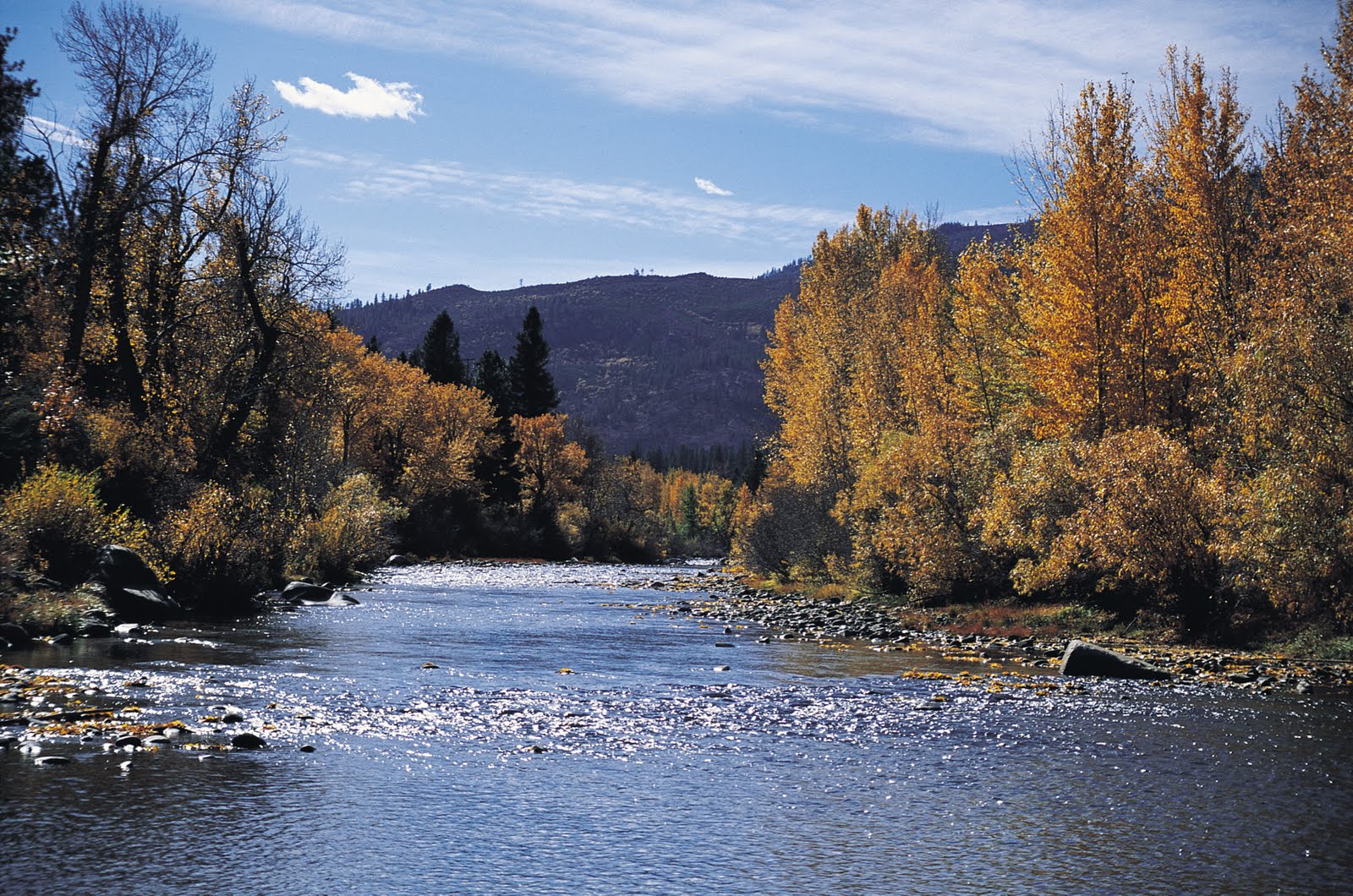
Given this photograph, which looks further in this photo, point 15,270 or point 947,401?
point 947,401

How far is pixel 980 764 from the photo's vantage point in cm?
1094

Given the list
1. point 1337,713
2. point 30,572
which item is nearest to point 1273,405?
point 1337,713

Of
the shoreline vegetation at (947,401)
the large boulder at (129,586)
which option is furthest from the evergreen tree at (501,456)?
the large boulder at (129,586)

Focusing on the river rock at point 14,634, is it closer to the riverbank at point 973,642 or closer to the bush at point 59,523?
the bush at point 59,523

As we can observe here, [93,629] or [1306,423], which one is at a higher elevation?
[1306,423]

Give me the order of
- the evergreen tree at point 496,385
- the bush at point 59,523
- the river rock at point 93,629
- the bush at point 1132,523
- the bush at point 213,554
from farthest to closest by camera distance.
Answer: the evergreen tree at point 496,385, the bush at point 213,554, the bush at point 1132,523, the bush at point 59,523, the river rock at point 93,629

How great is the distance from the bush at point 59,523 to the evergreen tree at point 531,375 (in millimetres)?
69194

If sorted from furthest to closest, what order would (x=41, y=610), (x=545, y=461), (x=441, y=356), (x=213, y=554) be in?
(x=441, y=356), (x=545, y=461), (x=213, y=554), (x=41, y=610)

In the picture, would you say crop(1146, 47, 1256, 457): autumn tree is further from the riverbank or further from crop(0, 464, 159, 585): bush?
crop(0, 464, 159, 585): bush

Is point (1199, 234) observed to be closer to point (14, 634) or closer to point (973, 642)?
point (973, 642)

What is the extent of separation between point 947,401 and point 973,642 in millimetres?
14112

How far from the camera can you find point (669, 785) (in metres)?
9.93

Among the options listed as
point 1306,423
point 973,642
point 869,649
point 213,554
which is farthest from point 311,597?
point 1306,423

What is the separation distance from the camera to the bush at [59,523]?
20.0 meters
